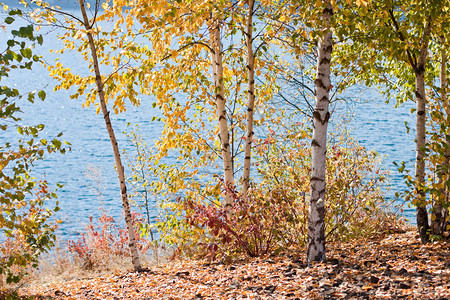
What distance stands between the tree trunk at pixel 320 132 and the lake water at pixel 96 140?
9875 millimetres

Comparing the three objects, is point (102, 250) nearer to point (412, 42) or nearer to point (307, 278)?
point (307, 278)

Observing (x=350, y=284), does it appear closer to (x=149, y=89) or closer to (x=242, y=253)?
(x=242, y=253)

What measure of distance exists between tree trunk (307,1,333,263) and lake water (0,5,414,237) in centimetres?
987

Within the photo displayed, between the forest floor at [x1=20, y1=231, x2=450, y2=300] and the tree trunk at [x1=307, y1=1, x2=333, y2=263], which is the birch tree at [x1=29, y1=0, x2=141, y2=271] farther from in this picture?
the tree trunk at [x1=307, y1=1, x2=333, y2=263]

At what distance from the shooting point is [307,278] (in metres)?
4.13

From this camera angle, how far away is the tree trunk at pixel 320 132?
433cm

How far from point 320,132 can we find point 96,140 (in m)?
21.3

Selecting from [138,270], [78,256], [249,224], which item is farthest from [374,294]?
[78,256]

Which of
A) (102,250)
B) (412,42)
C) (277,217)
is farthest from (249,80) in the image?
(102,250)

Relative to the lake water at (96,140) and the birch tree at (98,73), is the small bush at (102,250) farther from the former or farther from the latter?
the lake water at (96,140)

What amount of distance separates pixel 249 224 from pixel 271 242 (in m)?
0.40

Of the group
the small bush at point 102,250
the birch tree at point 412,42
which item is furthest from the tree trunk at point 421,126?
the small bush at point 102,250

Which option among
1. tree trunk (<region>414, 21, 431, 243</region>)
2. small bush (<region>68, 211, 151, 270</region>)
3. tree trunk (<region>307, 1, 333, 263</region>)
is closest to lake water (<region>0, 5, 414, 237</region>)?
small bush (<region>68, 211, 151, 270</region>)

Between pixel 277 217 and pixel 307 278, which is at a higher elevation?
pixel 277 217
